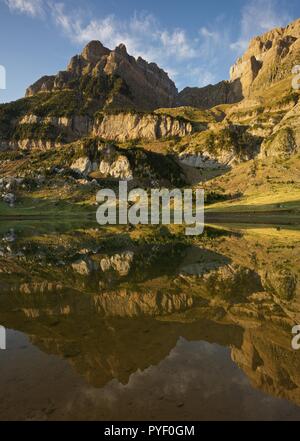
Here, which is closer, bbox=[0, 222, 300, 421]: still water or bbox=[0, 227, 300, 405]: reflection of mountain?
bbox=[0, 222, 300, 421]: still water

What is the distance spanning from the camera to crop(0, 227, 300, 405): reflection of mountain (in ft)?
53.1

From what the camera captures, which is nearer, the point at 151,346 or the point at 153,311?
the point at 151,346

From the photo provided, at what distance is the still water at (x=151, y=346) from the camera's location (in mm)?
12508

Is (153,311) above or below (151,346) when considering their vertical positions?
Result: below

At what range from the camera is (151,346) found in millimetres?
17906

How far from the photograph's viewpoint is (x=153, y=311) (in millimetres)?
24172

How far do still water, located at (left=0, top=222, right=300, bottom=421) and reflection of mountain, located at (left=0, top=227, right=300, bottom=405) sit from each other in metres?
0.08

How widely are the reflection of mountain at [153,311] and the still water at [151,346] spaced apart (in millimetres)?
79

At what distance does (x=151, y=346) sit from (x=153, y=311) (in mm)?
6269

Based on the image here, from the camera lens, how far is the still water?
1251 centimetres

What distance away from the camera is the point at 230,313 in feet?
75.9
